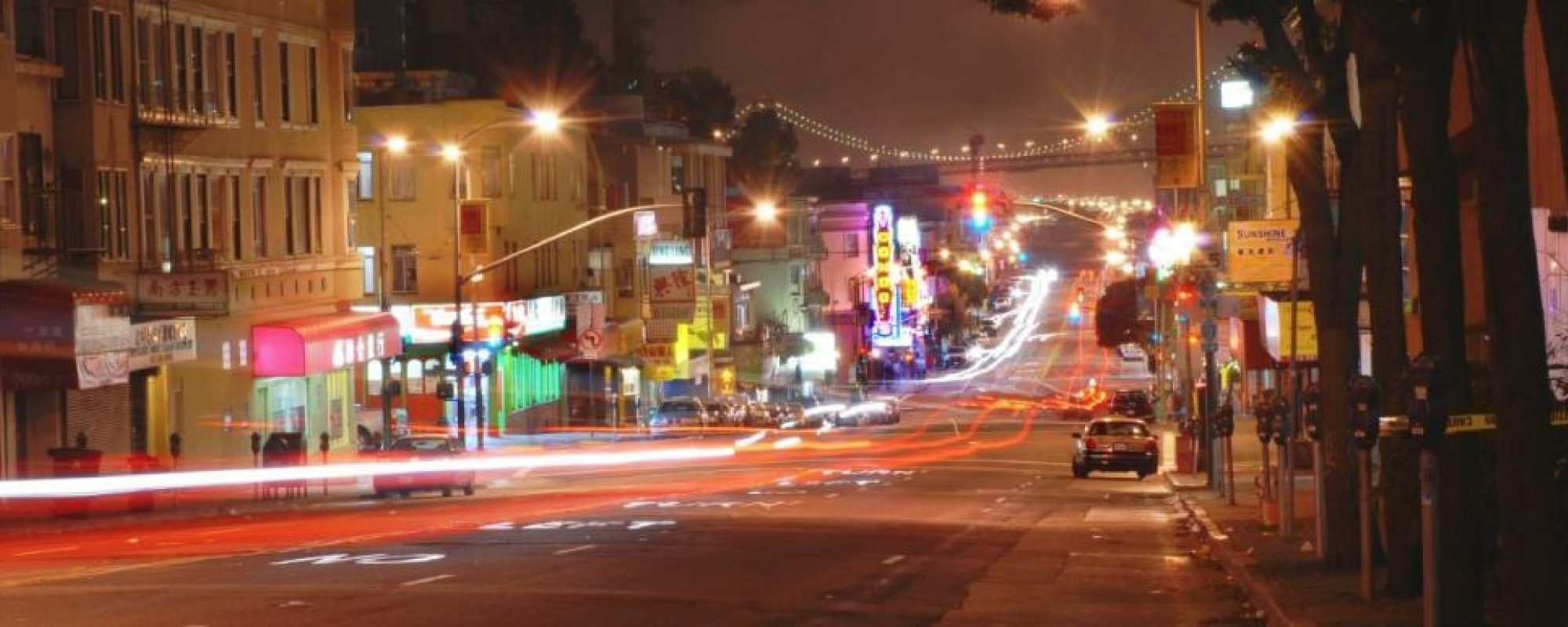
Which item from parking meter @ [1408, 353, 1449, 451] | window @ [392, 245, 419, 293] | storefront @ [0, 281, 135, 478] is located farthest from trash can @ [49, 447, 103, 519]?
window @ [392, 245, 419, 293]

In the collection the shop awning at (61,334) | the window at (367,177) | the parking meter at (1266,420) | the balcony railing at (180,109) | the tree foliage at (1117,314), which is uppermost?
the window at (367,177)

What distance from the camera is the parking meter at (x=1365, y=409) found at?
18.4m

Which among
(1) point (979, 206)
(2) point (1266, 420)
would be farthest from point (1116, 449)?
(2) point (1266, 420)

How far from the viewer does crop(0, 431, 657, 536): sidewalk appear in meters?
36.9

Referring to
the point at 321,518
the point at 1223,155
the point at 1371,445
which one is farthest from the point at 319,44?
the point at 1223,155

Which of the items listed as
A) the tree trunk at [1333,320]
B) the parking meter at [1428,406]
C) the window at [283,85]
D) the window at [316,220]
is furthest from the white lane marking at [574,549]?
the window at [316,220]

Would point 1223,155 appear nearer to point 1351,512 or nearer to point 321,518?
point 321,518

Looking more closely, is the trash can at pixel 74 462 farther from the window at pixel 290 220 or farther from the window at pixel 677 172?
the window at pixel 677 172

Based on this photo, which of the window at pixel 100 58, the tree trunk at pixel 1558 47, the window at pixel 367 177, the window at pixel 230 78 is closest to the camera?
the tree trunk at pixel 1558 47

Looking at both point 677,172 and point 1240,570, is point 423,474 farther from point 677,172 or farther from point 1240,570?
point 677,172

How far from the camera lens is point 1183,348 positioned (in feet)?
179

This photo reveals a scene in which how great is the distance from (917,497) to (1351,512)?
59.1 feet

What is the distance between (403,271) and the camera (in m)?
73.1

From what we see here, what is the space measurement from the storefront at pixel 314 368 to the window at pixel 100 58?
31.9 feet
